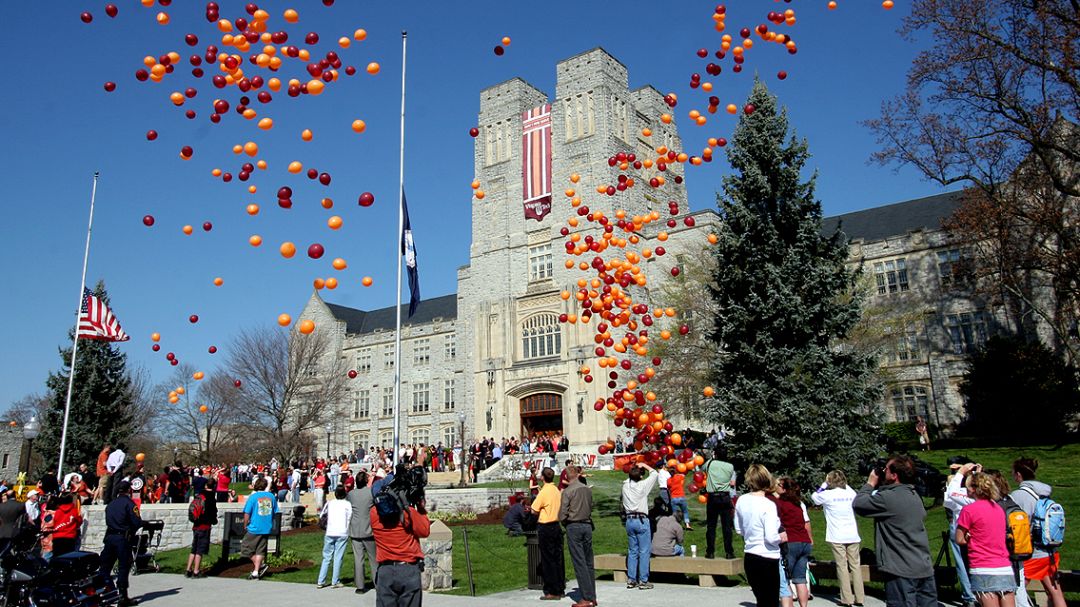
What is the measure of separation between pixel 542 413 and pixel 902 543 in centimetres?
3651

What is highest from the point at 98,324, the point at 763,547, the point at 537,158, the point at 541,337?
the point at 537,158

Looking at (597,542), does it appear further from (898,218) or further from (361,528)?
(898,218)

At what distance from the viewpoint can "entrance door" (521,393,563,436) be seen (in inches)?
1672

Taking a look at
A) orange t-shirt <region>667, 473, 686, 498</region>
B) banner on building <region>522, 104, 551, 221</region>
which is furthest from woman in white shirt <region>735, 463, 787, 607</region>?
banner on building <region>522, 104, 551, 221</region>

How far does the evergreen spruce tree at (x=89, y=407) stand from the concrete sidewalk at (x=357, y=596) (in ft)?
90.4

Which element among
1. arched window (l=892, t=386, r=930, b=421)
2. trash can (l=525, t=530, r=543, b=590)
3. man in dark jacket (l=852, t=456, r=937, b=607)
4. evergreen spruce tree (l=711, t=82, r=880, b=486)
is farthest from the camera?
arched window (l=892, t=386, r=930, b=421)

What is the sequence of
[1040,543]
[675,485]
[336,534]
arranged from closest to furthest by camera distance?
1. [1040,543]
2. [336,534]
3. [675,485]

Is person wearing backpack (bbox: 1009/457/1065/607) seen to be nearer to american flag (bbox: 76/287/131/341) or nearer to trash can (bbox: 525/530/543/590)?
trash can (bbox: 525/530/543/590)

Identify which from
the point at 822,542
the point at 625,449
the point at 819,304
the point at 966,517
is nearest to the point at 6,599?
the point at 966,517

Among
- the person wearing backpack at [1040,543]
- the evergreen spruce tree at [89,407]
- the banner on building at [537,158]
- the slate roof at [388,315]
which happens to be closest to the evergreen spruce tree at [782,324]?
the person wearing backpack at [1040,543]

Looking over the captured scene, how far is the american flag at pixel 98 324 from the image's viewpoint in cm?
2266

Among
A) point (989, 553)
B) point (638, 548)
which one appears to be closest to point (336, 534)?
point (638, 548)

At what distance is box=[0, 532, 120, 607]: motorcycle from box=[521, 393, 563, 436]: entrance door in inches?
1300

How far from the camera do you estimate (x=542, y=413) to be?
4272 centimetres
